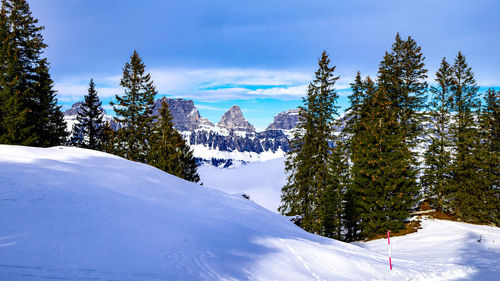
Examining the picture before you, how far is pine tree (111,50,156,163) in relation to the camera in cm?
2916

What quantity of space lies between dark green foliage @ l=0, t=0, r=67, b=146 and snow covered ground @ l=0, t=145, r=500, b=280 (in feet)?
48.6

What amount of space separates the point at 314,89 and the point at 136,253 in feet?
72.4

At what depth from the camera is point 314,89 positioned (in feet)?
79.2

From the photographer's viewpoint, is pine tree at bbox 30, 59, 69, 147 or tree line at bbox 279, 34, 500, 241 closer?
tree line at bbox 279, 34, 500, 241

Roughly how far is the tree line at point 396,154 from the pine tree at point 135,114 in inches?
701

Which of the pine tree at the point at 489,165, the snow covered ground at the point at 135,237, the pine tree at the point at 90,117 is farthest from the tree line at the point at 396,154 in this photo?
the pine tree at the point at 90,117

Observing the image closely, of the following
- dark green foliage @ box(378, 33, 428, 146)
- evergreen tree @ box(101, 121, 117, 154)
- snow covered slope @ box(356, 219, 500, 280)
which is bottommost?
snow covered slope @ box(356, 219, 500, 280)

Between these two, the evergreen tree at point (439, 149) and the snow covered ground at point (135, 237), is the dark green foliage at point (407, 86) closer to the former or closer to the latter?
the evergreen tree at point (439, 149)

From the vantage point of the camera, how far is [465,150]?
2173 centimetres

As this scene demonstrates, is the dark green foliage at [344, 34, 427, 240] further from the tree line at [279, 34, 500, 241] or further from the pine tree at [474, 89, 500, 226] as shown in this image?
the pine tree at [474, 89, 500, 226]

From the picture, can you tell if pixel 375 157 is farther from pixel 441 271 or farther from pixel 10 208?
pixel 10 208

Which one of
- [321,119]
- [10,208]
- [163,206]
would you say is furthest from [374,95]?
[10,208]

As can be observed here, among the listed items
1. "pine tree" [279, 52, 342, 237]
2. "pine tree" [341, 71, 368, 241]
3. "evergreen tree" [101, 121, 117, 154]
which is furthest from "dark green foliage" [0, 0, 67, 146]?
"pine tree" [341, 71, 368, 241]

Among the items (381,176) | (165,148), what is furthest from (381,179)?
(165,148)
